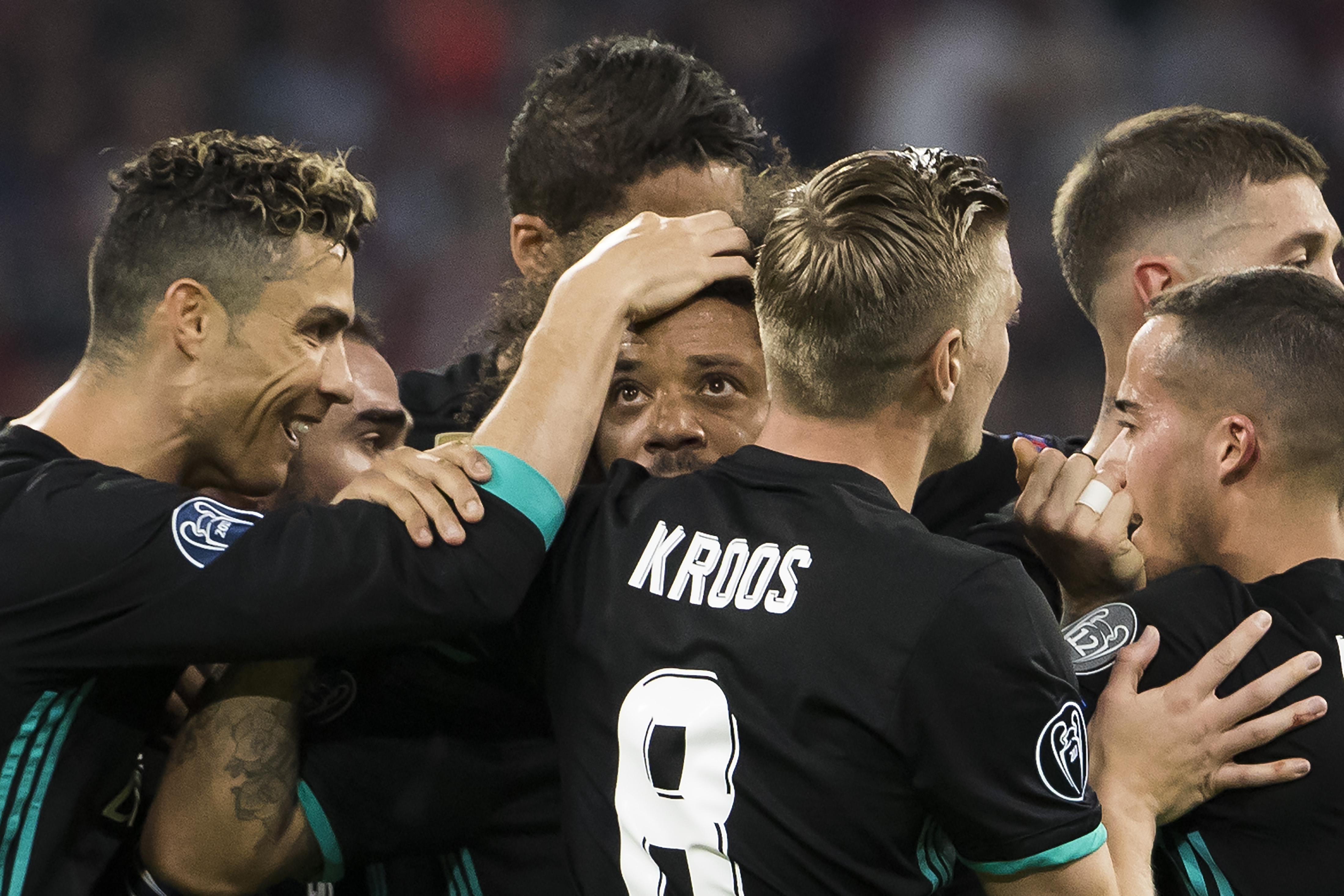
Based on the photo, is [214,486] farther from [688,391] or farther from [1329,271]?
[1329,271]

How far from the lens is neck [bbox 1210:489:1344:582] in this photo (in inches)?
101

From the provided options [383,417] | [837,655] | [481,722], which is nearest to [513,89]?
[383,417]

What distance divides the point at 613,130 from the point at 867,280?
1.89 m

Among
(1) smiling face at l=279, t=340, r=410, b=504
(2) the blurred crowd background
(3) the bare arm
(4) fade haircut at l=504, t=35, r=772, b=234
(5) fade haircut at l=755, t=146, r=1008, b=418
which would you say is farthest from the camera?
(2) the blurred crowd background

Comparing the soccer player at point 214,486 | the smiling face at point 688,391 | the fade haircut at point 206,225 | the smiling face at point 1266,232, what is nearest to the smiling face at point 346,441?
the soccer player at point 214,486

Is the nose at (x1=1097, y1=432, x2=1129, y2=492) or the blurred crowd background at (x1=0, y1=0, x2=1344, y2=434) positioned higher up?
the blurred crowd background at (x1=0, y1=0, x2=1344, y2=434)

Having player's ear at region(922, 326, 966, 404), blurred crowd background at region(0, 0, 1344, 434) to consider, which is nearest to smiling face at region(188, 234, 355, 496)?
player's ear at region(922, 326, 966, 404)

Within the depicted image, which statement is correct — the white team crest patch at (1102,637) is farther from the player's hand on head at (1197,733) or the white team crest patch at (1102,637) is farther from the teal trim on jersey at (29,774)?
the teal trim on jersey at (29,774)

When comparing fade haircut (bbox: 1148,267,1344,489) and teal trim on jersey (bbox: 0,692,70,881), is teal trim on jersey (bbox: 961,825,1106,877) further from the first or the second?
teal trim on jersey (bbox: 0,692,70,881)

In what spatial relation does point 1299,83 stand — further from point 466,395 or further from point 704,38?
point 466,395

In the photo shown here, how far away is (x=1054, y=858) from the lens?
1.91 meters

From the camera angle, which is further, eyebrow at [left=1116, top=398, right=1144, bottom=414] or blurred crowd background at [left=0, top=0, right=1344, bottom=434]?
blurred crowd background at [left=0, top=0, right=1344, bottom=434]

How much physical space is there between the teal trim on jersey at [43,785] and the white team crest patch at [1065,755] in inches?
63.3

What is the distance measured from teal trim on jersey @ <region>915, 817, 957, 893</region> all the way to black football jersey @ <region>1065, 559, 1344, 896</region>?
53 centimetres
